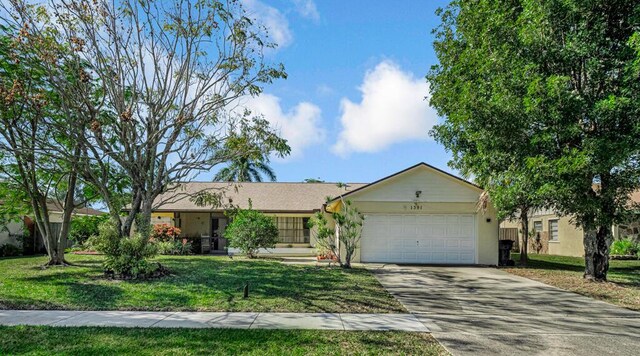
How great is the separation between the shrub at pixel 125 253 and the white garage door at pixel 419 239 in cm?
950

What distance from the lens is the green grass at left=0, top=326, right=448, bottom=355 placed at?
5.98 metres

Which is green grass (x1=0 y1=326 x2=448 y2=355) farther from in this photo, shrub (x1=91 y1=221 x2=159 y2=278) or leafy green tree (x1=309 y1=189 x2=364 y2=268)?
leafy green tree (x1=309 y1=189 x2=364 y2=268)

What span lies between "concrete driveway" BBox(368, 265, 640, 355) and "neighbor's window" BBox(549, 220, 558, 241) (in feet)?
49.9

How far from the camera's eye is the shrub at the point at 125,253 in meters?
12.1

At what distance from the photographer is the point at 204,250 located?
23719mm

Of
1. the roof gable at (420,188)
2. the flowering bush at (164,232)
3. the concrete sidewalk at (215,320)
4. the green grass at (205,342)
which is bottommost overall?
the concrete sidewalk at (215,320)

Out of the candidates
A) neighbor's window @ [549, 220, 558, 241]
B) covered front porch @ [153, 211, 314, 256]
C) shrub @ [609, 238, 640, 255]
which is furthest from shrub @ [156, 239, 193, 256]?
shrub @ [609, 238, 640, 255]

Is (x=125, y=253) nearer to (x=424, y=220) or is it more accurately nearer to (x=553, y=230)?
(x=424, y=220)

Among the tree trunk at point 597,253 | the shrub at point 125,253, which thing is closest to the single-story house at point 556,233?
the tree trunk at point 597,253

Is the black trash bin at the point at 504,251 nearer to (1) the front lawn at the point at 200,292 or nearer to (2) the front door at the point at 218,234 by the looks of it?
(1) the front lawn at the point at 200,292

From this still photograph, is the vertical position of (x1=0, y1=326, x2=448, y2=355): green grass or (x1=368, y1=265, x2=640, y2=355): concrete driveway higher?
(x1=0, y1=326, x2=448, y2=355): green grass

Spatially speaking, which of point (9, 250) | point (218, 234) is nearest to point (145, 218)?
point (218, 234)

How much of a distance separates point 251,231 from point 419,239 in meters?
7.73

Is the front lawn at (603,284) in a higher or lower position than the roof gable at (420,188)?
lower
